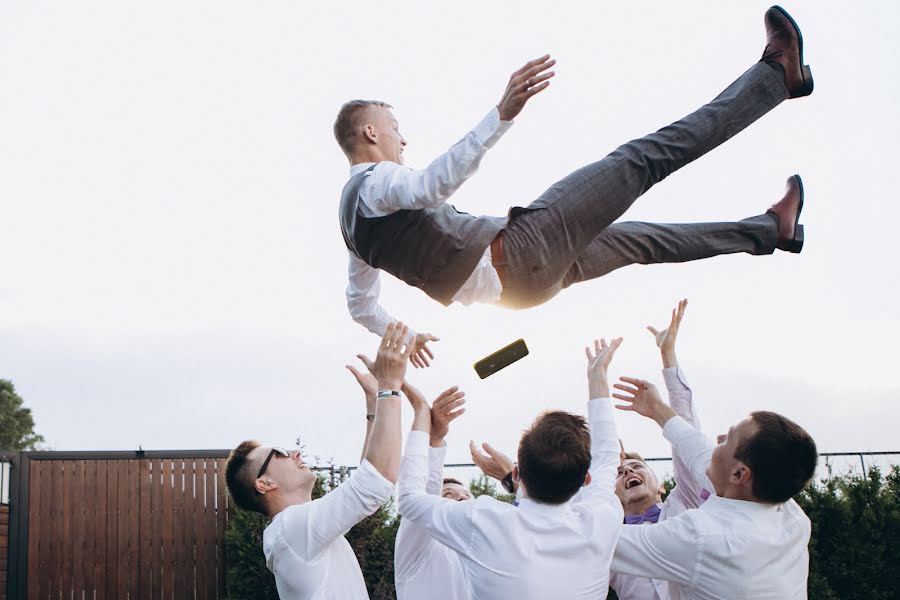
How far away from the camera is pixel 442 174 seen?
2900mm

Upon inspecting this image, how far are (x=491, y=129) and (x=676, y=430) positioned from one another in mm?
1175

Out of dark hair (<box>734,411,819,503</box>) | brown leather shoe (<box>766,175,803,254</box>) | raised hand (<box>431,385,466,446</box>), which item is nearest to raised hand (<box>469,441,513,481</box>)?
raised hand (<box>431,385,466,446</box>)

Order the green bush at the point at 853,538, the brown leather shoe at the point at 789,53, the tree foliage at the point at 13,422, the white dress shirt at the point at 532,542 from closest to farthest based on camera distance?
the white dress shirt at the point at 532,542 → the brown leather shoe at the point at 789,53 → the green bush at the point at 853,538 → the tree foliage at the point at 13,422

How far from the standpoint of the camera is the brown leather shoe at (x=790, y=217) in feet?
12.4

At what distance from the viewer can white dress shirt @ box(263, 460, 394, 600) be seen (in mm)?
2799

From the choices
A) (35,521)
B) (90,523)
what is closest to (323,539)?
(90,523)

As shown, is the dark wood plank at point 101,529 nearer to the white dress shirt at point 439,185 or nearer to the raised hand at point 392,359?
the white dress shirt at point 439,185

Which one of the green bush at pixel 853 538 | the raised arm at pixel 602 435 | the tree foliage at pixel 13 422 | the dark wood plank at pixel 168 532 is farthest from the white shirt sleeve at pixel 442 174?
the tree foliage at pixel 13 422

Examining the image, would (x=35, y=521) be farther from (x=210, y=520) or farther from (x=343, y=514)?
(x=343, y=514)

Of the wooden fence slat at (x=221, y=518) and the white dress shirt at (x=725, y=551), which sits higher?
the wooden fence slat at (x=221, y=518)

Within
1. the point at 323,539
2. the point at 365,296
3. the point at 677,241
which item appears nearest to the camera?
the point at 323,539

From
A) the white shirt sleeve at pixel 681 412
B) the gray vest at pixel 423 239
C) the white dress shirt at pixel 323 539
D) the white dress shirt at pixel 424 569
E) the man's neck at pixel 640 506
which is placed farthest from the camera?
the man's neck at pixel 640 506

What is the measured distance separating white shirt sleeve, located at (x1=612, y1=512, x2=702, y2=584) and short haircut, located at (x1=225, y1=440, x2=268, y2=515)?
128 centimetres

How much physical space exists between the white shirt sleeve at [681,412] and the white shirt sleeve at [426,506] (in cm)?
89
